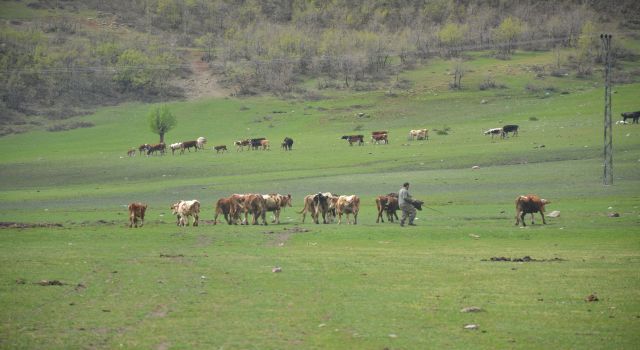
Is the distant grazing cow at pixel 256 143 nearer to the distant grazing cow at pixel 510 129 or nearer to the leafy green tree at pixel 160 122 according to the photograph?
the leafy green tree at pixel 160 122

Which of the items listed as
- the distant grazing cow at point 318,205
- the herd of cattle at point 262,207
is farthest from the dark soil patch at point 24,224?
the distant grazing cow at point 318,205

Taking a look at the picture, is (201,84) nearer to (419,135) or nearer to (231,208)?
(419,135)

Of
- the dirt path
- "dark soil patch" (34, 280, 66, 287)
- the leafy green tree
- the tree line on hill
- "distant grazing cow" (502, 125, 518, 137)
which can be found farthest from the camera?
the dirt path

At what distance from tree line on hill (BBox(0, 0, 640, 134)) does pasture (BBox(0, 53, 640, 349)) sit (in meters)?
40.8

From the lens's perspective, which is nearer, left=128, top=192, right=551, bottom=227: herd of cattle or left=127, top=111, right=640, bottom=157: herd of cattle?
left=128, top=192, right=551, bottom=227: herd of cattle

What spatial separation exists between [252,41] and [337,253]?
111 m

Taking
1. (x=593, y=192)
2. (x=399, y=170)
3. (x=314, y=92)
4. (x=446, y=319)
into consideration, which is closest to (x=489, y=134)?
(x=399, y=170)

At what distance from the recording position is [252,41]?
133250 mm

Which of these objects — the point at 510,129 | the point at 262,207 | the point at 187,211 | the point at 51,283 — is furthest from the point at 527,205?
the point at 510,129

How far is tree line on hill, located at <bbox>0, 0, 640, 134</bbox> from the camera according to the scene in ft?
356

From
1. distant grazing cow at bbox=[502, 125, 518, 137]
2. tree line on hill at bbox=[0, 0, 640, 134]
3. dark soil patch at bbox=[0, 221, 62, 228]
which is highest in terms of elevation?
tree line on hill at bbox=[0, 0, 640, 134]

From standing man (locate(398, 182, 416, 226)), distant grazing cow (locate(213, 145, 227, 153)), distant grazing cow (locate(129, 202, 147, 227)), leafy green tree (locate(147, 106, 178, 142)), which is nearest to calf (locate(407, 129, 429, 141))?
distant grazing cow (locate(213, 145, 227, 153))

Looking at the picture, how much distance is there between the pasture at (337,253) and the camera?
15211 mm

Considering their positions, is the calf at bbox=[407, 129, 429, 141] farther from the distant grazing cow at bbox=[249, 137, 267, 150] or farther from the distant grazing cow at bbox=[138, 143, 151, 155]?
the distant grazing cow at bbox=[138, 143, 151, 155]
